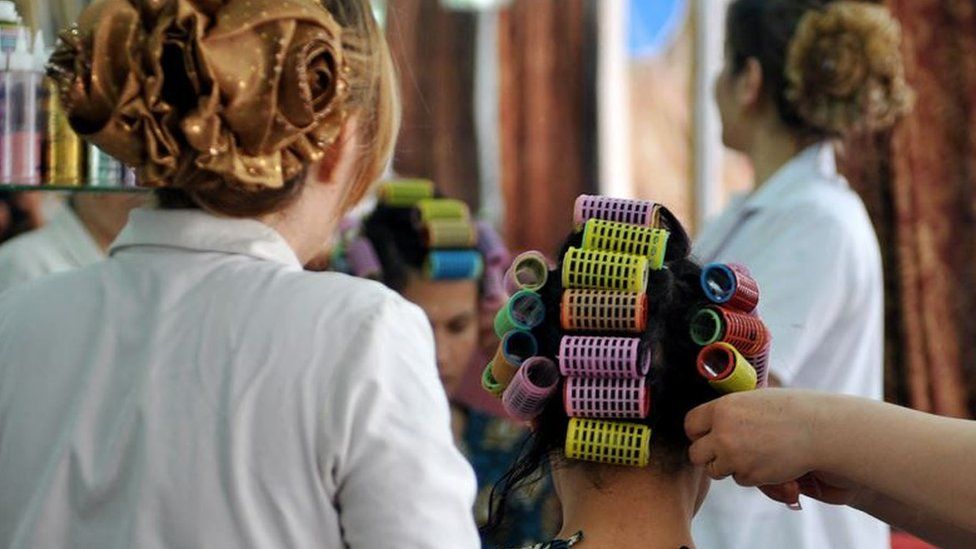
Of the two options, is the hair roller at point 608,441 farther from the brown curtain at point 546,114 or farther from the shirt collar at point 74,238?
the brown curtain at point 546,114

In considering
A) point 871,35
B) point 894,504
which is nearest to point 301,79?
point 894,504

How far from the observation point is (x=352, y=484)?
1127mm

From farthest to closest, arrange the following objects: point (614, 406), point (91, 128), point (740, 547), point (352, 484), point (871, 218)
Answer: point (871, 218)
point (740, 547)
point (614, 406)
point (91, 128)
point (352, 484)

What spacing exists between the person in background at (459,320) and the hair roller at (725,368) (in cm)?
137

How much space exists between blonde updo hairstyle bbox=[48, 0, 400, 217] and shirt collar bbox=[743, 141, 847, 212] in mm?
1346

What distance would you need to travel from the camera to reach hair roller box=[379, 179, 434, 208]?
9.55 feet

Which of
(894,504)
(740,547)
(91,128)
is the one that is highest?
(91,128)

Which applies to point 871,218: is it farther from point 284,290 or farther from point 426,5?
point 284,290

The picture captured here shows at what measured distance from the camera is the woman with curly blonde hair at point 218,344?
113 centimetres

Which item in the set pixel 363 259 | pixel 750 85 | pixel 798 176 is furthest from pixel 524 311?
pixel 363 259

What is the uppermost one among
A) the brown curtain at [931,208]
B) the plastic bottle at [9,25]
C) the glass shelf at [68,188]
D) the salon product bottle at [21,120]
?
the plastic bottle at [9,25]

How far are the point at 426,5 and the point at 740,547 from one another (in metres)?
2.70

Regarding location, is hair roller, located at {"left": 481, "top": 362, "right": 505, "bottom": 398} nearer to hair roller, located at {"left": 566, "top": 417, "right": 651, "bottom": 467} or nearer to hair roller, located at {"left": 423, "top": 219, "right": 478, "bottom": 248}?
hair roller, located at {"left": 566, "top": 417, "right": 651, "bottom": 467}

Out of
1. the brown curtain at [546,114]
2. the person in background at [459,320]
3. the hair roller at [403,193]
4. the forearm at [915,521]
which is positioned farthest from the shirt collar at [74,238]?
the brown curtain at [546,114]
